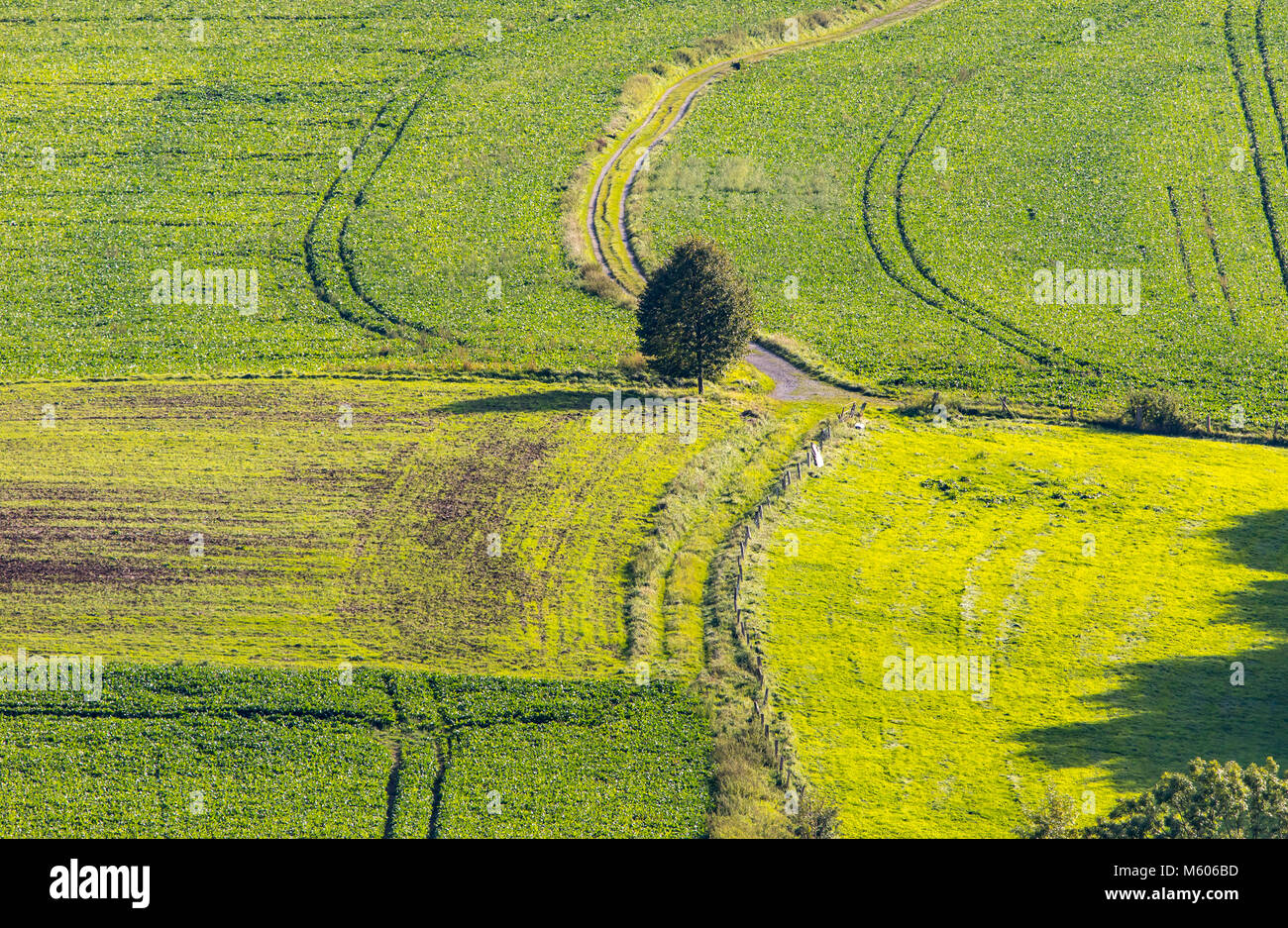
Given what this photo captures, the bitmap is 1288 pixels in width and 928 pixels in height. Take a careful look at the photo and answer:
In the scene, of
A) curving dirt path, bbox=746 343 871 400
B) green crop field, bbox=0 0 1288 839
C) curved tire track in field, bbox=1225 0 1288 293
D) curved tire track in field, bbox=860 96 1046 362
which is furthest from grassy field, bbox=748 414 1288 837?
curved tire track in field, bbox=1225 0 1288 293

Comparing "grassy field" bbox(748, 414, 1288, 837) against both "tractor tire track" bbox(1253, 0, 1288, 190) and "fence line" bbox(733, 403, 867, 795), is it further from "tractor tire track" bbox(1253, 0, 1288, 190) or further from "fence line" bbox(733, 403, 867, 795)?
"tractor tire track" bbox(1253, 0, 1288, 190)

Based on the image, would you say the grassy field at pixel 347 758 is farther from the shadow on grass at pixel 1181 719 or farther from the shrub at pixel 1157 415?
the shrub at pixel 1157 415

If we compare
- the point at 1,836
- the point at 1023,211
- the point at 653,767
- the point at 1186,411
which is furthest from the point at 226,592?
the point at 1023,211

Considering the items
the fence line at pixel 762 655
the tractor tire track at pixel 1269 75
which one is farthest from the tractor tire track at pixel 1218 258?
the fence line at pixel 762 655

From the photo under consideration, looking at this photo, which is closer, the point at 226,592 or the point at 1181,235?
the point at 226,592

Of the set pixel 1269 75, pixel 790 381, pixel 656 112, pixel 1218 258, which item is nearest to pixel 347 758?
pixel 790 381
